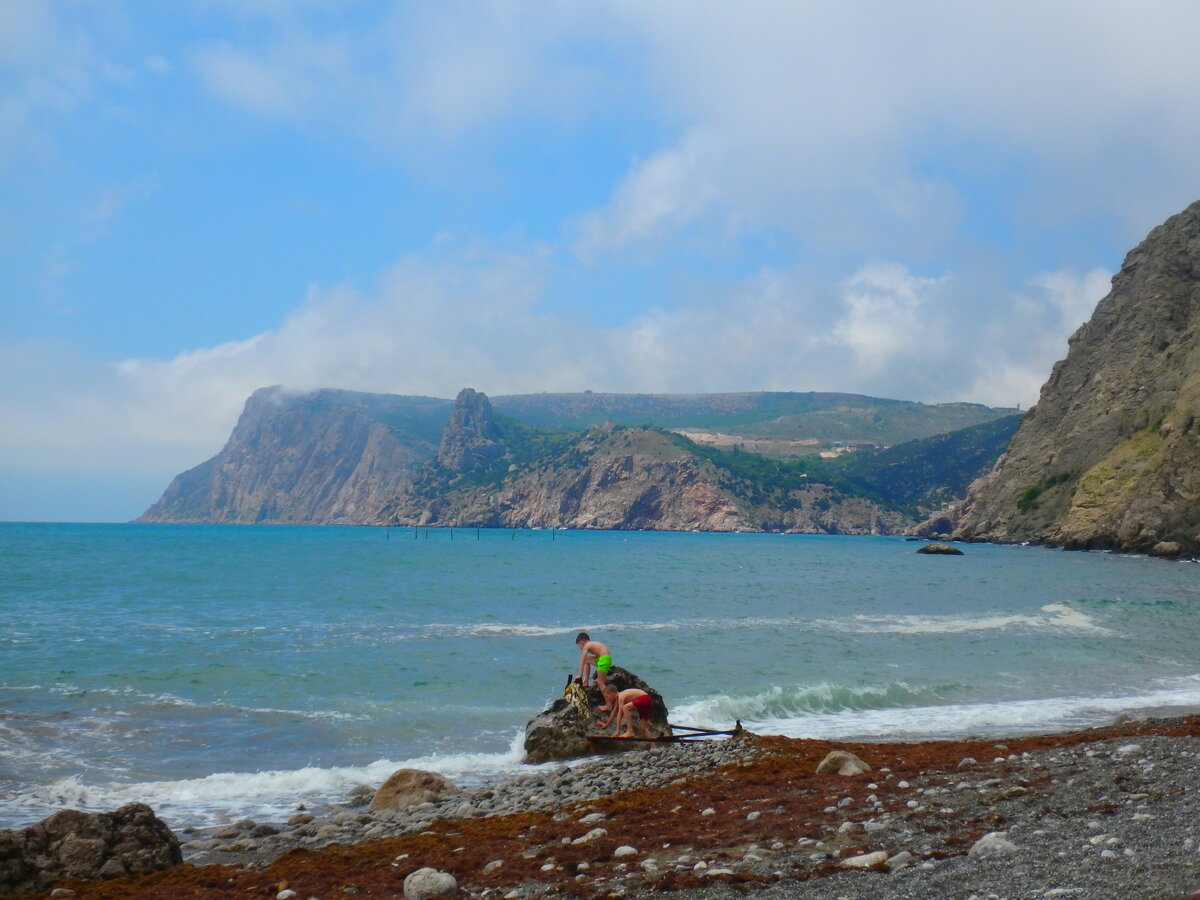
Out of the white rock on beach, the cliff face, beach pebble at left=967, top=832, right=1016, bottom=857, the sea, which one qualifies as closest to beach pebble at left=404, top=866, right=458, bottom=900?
the white rock on beach

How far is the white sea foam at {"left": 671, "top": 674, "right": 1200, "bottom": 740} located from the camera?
1958 cm

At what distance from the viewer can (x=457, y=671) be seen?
27281mm

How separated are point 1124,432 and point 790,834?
114m

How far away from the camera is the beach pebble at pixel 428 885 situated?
28.8ft

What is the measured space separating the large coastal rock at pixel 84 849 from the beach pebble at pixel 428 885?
377 cm

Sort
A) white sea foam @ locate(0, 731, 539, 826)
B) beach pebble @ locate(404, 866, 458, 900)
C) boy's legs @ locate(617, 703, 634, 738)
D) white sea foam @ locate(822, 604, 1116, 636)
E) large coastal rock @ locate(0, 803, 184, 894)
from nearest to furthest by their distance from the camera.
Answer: beach pebble @ locate(404, 866, 458, 900) → large coastal rock @ locate(0, 803, 184, 894) → white sea foam @ locate(0, 731, 539, 826) → boy's legs @ locate(617, 703, 634, 738) → white sea foam @ locate(822, 604, 1116, 636)

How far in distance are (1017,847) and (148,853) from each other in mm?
9239

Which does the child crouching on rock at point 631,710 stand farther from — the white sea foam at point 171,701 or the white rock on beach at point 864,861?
the white rock on beach at point 864,861

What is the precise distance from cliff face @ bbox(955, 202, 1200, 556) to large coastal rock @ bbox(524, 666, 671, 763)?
83.5m

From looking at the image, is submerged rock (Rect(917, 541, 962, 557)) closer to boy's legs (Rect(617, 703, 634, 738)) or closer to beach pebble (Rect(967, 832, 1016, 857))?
boy's legs (Rect(617, 703, 634, 738))

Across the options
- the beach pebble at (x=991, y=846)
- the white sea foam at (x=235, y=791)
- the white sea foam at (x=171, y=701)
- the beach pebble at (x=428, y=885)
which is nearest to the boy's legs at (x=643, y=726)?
the white sea foam at (x=235, y=791)

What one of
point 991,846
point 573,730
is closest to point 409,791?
point 573,730

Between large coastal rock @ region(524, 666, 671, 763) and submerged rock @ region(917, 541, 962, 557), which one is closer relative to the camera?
large coastal rock @ region(524, 666, 671, 763)

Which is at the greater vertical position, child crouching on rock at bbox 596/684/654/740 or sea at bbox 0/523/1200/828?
child crouching on rock at bbox 596/684/654/740
